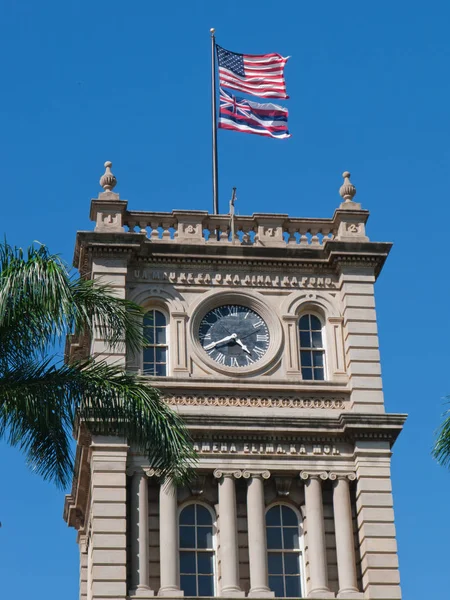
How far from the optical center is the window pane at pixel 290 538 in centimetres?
4041

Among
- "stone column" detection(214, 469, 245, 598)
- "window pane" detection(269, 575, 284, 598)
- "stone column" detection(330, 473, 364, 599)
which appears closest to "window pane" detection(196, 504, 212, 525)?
"stone column" detection(214, 469, 245, 598)

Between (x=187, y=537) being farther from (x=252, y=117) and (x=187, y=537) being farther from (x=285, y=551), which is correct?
(x=252, y=117)

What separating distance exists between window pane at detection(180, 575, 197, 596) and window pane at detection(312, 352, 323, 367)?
678 centimetres

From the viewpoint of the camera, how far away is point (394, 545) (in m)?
39.8

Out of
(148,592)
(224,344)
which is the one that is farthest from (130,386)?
(224,344)

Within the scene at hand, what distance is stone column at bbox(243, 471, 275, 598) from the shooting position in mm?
39219

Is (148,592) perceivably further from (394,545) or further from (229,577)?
(394,545)

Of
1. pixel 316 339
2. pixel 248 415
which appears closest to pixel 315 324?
pixel 316 339

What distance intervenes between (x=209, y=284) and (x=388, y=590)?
30.9ft

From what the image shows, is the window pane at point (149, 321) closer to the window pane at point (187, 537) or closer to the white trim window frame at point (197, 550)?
the white trim window frame at point (197, 550)

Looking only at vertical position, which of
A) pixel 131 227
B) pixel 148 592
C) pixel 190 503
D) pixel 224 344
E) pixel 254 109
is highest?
pixel 254 109

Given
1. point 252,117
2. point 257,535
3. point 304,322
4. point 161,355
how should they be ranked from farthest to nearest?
point 252,117
point 304,322
point 161,355
point 257,535

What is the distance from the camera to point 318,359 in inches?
1688

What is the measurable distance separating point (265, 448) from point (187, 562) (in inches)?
136
